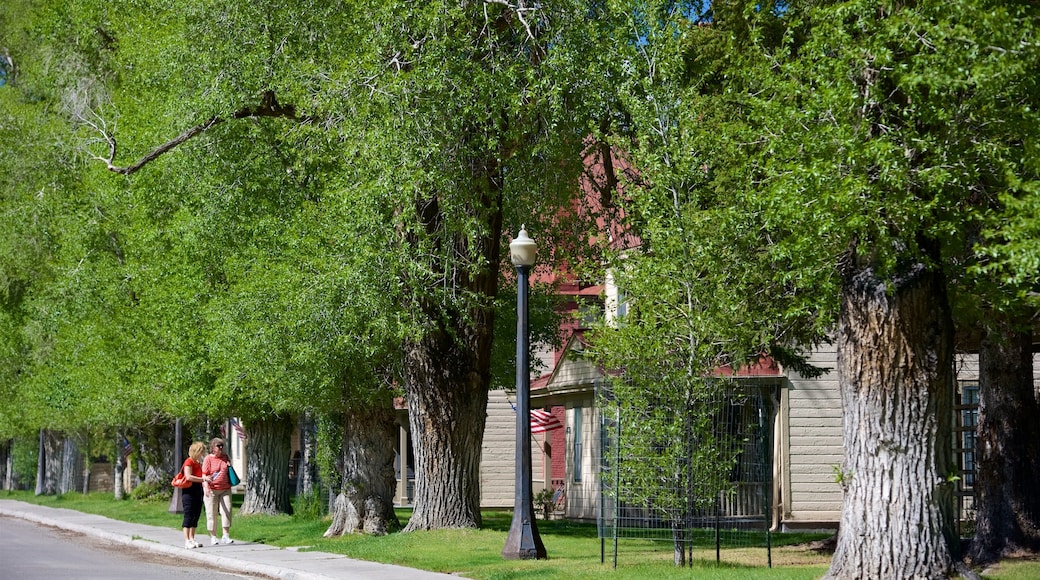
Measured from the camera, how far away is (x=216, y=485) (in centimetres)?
2152

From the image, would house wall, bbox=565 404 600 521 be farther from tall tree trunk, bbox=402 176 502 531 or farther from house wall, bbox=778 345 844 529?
tall tree trunk, bbox=402 176 502 531

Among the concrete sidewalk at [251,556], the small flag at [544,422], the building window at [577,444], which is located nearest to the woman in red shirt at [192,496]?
the concrete sidewalk at [251,556]

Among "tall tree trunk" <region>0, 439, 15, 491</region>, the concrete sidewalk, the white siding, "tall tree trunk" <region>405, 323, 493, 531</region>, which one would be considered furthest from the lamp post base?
"tall tree trunk" <region>0, 439, 15, 491</region>

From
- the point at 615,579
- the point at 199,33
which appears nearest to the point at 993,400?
the point at 615,579

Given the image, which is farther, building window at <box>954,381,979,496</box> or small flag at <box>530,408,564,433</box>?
small flag at <box>530,408,564,433</box>

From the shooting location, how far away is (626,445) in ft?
51.0

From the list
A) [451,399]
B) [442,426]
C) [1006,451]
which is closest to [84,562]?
[442,426]

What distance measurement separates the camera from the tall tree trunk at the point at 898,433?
12.7 metres

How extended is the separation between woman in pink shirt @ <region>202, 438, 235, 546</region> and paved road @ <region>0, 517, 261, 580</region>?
1124 mm

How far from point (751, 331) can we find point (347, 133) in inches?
259

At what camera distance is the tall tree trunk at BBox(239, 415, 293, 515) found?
99.1ft

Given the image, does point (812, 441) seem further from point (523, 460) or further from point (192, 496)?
point (192, 496)

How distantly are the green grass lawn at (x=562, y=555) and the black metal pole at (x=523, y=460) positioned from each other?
0.91 feet

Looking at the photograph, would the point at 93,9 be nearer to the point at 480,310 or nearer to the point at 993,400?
the point at 480,310
